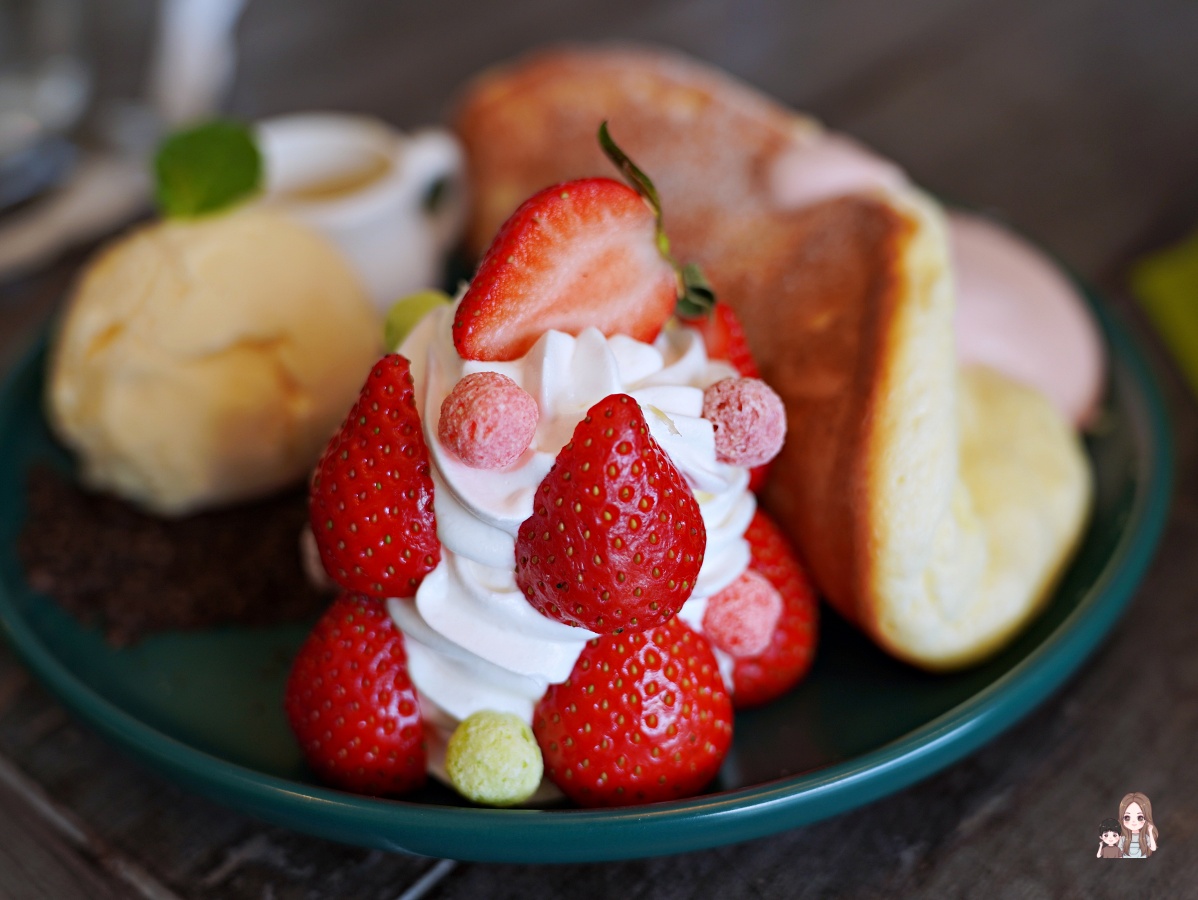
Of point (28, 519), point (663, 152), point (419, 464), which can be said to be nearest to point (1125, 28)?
point (663, 152)

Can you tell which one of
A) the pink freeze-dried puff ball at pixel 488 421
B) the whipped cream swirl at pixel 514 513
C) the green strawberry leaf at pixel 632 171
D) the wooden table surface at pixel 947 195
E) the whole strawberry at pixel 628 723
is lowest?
the wooden table surface at pixel 947 195

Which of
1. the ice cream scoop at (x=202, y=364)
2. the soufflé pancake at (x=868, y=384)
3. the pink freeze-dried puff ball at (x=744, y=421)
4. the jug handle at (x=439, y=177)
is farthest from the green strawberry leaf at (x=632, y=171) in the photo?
the jug handle at (x=439, y=177)

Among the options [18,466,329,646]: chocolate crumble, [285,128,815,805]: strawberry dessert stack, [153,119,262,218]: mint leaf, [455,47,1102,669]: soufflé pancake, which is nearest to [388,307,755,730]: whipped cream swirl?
[285,128,815,805]: strawberry dessert stack

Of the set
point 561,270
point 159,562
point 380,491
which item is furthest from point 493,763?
point 159,562

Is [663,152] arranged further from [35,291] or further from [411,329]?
[35,291]

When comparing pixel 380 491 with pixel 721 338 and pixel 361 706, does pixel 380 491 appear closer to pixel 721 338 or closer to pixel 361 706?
pixel 361 706

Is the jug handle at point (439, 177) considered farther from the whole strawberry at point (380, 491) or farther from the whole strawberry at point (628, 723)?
the whole strawberry at point (628, 723)

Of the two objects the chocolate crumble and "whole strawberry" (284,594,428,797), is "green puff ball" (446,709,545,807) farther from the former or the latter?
the chocolate crumble
